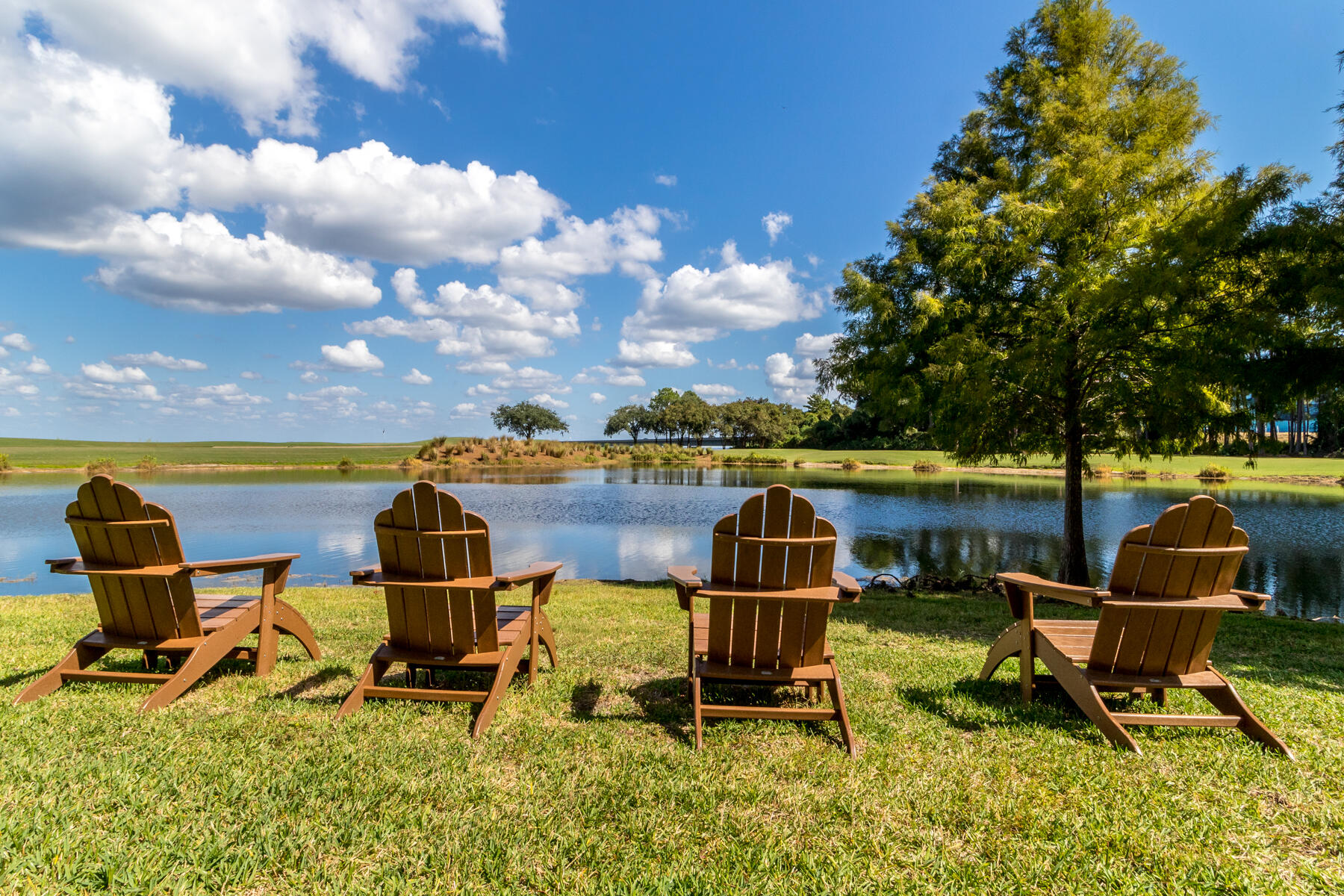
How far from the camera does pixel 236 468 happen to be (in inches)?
2163

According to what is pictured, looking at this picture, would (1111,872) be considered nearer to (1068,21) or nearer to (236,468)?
(1068,21)

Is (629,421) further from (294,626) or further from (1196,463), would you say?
(294,626)

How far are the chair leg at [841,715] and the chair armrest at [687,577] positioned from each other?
3.14ft

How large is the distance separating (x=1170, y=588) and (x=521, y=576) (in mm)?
3877

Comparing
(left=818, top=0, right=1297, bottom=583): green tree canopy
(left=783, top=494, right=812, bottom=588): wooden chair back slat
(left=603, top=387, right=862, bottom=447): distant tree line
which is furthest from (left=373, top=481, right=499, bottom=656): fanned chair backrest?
(left=603, top=387, right=862, bottom=447): distant tree line

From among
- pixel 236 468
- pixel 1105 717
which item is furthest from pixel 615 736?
pixel 236 468

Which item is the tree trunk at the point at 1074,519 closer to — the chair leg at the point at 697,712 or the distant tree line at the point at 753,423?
the chair leg at the point at 697,712

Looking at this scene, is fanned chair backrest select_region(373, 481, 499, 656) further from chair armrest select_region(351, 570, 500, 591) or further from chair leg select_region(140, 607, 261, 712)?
chair leg select_region(140, 607, 261, 712)

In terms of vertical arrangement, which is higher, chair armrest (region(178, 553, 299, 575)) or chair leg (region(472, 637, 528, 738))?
chair armrest (region(178, 553, 299, 575))

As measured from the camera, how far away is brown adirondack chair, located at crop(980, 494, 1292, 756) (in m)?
3.42

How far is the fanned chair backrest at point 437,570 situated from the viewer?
12.1 ft

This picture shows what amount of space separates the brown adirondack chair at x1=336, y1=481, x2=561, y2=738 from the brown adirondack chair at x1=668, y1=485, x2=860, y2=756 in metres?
1.24

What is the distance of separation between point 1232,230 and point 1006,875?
28.9 ft

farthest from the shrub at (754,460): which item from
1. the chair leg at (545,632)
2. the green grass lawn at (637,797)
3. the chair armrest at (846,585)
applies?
the chair armrest at (846,585)
